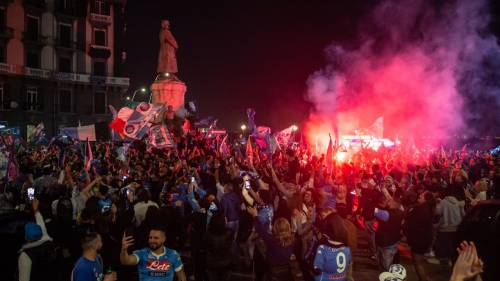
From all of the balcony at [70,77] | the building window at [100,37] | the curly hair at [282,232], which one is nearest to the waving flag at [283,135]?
the curly hair at [282,232]

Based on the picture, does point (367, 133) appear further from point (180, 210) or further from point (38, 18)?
point (38, 18)

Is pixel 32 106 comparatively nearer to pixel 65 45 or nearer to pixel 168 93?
pixel 65 45

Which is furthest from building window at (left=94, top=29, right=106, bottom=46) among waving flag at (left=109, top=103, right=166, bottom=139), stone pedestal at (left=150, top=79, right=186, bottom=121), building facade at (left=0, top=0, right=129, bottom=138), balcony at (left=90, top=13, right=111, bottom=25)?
waving flag at (left=109, top=103, right=166, bottom=139)

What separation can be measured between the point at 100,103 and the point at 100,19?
8894mm

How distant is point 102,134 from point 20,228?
26.2 ft

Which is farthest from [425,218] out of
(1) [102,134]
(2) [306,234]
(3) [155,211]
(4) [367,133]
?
(4) [367,133]

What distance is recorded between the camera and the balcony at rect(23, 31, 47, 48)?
39.6 meters

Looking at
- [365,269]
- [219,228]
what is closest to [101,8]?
[365,269]

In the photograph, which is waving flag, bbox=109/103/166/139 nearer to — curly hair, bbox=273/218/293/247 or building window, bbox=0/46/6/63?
curly hair, bbox=273/218/293/247

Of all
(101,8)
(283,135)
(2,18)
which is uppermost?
(101,8)

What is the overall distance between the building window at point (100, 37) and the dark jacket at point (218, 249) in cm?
4310

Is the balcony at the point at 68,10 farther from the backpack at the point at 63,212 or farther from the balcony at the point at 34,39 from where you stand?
the backpack at the point at 63,212

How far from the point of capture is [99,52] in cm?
4400

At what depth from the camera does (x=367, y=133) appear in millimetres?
32781
